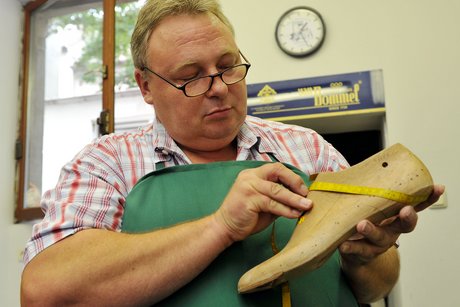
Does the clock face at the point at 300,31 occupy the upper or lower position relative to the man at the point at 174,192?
upper

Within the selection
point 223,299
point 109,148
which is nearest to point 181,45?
point 109,148

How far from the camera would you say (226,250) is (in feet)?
2.78

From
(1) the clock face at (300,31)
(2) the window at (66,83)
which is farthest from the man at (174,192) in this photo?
(2) the window at (66,83)

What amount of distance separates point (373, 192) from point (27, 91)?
2.99 metres

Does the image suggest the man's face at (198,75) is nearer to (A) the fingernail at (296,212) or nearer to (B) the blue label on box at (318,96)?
(A) the fingernail at (296,212)

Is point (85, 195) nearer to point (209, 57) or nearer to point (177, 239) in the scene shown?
point (177, 239)

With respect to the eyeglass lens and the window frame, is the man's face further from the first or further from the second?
the window frame

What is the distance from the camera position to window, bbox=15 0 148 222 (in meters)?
2.99

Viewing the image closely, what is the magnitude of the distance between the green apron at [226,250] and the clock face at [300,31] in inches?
58.8

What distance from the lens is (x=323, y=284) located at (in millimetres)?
867

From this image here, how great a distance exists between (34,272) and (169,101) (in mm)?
448

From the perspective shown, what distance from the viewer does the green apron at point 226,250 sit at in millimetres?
819

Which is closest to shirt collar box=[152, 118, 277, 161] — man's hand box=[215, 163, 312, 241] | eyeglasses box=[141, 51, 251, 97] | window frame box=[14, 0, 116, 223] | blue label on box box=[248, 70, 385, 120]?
eyeglasses box=[141, 51, 251, 97]

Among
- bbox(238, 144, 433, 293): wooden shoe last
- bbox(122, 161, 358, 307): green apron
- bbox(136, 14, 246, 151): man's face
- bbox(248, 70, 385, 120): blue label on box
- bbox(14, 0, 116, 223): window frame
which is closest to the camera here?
bbox(238, 144, 433, 293): wooden shoe last
